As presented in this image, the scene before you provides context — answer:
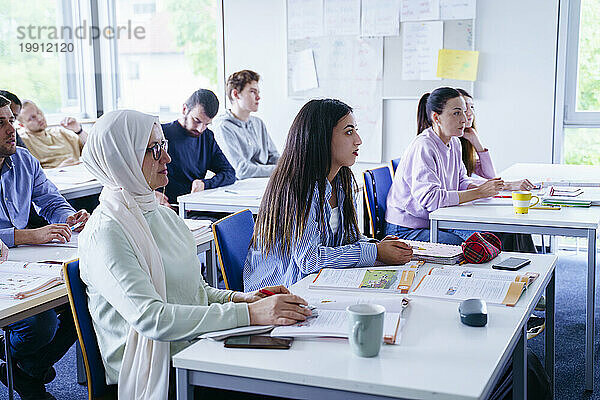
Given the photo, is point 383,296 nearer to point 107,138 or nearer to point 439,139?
point 107,138

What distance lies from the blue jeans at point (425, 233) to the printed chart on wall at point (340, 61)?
213 centimetres

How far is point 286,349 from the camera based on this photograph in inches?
57.4

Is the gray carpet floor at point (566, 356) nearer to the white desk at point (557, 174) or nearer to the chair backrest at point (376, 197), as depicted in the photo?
the white desk at point (557, 174)

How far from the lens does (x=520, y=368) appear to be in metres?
1.72

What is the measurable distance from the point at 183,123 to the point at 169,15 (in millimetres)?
2623

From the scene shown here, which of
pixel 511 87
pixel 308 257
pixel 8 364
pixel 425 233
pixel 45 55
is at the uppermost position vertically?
pixel 45 55

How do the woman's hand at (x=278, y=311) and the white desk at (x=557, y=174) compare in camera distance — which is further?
the white desk at (x=557, y=174)

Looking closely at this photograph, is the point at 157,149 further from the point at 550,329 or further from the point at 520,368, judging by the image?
the point at 550,329

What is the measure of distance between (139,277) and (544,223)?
1770mm

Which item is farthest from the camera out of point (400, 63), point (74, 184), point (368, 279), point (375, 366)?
point (400, 63)

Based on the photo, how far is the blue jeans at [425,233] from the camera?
3.32 metres

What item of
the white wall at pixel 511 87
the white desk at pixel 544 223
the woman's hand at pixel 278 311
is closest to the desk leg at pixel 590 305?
the white desk at pixel 544 223

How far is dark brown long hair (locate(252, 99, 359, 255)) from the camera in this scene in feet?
7.17

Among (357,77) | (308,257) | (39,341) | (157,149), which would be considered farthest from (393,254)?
(357,77)
